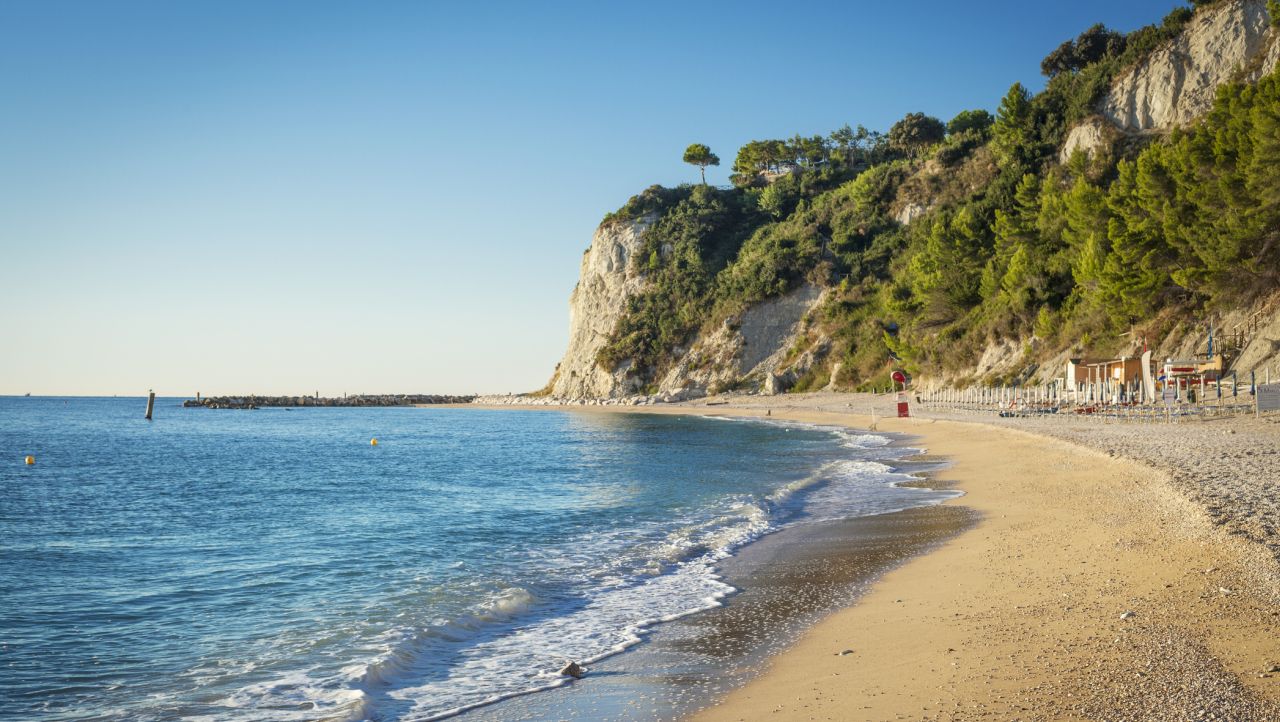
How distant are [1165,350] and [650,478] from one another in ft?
83.6

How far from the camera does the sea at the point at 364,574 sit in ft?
22.9

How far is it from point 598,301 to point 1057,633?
89.2 meters

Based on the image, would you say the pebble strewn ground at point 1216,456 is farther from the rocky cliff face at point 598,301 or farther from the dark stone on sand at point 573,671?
the rocky cliff face at point 598,301

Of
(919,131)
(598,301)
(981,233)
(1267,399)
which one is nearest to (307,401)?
(598,301)

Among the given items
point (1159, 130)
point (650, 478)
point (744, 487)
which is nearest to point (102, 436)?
point (650, 478)

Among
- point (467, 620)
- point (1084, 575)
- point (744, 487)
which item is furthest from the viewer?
point (744, 487)

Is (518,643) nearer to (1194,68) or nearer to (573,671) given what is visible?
(573,671)

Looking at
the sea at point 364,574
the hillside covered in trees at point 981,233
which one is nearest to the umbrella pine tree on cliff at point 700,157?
the hillside covered in trees at point 981,233

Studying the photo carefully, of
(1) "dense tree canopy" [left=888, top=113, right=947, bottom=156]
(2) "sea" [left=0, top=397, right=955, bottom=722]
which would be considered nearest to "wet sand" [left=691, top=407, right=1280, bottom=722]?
(2) "sea" [left=0, top=397, right=955, bottom=722]

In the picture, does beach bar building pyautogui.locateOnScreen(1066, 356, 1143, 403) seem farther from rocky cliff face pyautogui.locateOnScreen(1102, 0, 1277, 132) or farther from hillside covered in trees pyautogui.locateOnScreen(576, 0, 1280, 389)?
rocky cliff face pyautogui.locateOnScreen(1102, 0, 1277, 132)

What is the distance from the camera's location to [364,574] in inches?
449

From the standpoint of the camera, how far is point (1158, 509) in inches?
429

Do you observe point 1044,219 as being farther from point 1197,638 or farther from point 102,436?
point 102,436

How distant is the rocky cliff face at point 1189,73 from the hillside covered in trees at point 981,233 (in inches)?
51.9
